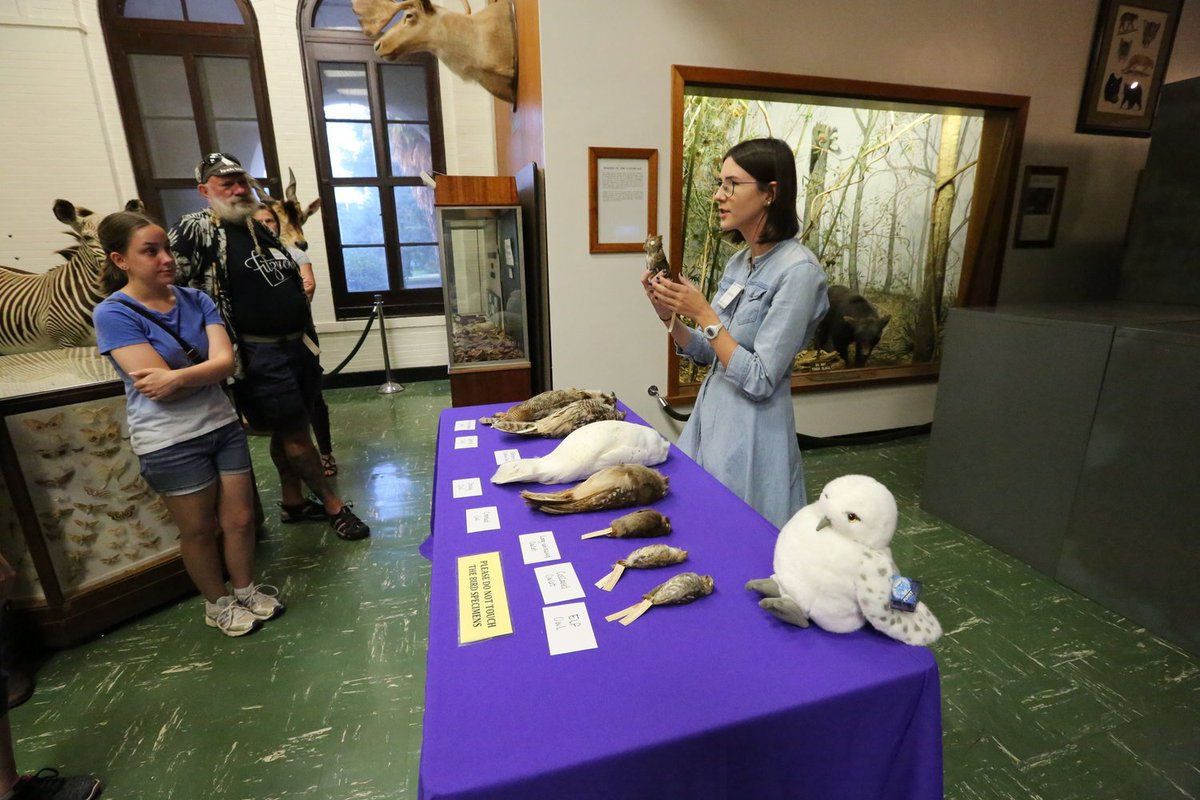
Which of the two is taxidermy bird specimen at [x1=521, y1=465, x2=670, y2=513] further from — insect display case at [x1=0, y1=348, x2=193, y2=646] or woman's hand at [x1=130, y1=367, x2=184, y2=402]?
insect display case at [x1=0, y1=348, x2=193, y2=646]

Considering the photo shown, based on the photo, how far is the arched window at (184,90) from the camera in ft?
15.1

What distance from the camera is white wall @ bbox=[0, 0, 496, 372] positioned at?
4355mm

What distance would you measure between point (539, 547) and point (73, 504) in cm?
210

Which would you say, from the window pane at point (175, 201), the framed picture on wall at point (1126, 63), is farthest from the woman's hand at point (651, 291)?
the window pane at point (175, 201)

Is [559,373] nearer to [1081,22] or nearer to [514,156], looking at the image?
[514,156]

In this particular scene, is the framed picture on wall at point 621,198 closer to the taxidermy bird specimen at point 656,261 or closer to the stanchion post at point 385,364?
the taxidermy bird specimen at point 656,261

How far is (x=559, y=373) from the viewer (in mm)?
3131

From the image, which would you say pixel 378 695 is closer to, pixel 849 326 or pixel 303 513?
pixel 303 513

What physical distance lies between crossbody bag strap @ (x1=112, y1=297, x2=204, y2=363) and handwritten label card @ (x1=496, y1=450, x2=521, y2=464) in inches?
46.0

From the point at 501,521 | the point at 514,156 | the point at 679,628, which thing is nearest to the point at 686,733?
the point at 679,628

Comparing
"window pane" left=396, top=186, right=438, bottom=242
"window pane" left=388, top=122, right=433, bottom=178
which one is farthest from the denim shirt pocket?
"window pane" left=388, top=122, right=433, bottom=178

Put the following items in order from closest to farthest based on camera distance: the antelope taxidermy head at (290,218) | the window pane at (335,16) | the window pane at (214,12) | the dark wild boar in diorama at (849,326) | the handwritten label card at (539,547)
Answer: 1. the handwritten label card at (539,547)
2. the dark wild boar in diorama at (849,326)
3. the antelope taxidermy head at (290,218)
4. the window pane at (214,12)
5. the window pane at (335,16)

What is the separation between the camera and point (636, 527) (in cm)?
104

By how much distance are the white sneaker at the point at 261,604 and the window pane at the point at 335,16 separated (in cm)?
508
